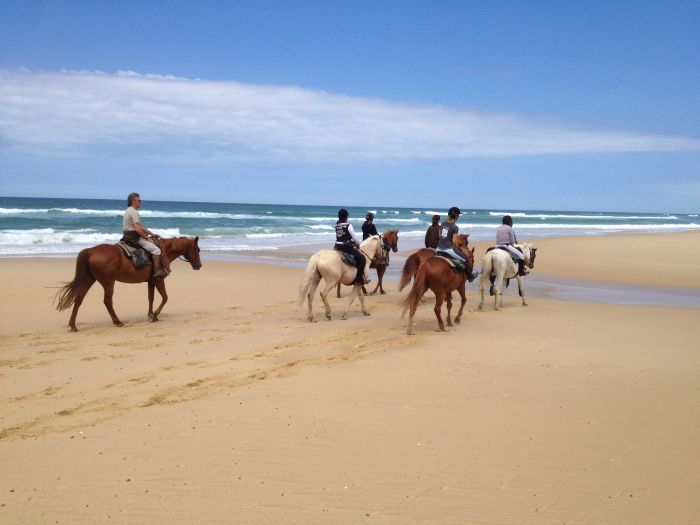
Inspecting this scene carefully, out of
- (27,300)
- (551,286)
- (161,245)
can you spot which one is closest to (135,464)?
(161,245)

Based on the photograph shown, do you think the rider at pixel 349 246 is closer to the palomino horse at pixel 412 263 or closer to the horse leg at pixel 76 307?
the palomino horse at pixel 412 263

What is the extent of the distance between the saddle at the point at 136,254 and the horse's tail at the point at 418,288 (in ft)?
14.6

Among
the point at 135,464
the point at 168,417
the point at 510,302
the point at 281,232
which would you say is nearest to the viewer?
the point at 135,464

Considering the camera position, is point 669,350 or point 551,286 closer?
point 669,350

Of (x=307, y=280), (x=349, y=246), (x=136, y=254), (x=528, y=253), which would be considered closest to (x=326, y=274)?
(x=307, y=280)

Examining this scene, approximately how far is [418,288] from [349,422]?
15.0 feet

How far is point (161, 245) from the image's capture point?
11.3 m

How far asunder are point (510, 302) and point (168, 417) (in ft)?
30.8

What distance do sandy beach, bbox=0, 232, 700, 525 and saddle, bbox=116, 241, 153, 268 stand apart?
1029 mm

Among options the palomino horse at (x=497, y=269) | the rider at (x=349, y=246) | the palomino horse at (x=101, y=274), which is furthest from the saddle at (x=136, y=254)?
the palomino horse at (x=497, y=269)

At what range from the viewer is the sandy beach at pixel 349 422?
4137 mm

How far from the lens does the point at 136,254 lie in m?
10.8

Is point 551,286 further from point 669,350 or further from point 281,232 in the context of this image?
point 281,232

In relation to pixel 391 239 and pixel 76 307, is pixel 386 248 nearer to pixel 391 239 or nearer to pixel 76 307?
pixel 391 239
